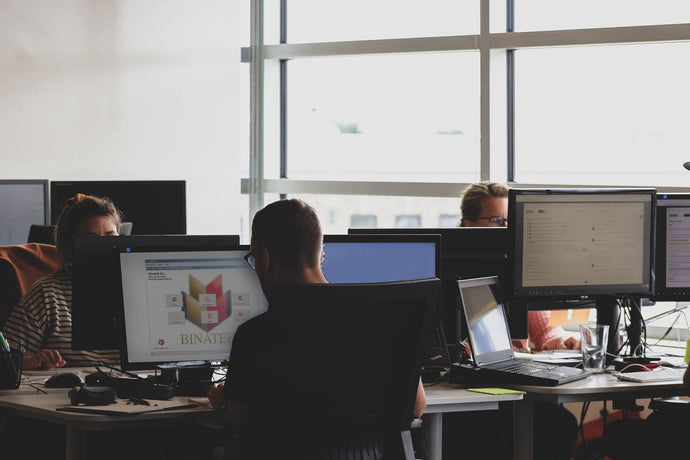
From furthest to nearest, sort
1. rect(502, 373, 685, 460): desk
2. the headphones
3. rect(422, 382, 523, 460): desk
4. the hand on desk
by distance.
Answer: the hand on desk
rect(502, 373, 685, 460): desk
rect(422, 382, 523, 460): desk
the headphones

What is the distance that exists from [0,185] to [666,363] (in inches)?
119

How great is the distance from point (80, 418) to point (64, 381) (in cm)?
35

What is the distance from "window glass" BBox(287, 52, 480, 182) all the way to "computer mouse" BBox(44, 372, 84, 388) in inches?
115

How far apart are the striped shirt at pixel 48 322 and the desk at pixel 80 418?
468 mm

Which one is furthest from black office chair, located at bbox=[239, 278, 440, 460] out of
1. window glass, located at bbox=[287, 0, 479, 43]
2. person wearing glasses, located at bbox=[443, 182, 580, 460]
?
window glass, located at bbox=[287, 0, 479, 43]

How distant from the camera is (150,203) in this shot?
180 inches

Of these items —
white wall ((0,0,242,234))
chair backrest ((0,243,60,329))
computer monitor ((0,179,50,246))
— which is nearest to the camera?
chair backrest ((0,243,60,329))

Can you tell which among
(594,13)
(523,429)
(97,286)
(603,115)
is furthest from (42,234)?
(594,13)

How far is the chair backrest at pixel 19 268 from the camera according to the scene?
3.29 metres

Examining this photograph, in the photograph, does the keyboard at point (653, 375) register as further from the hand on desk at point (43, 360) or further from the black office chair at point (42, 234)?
the black office chair at point (42, 234)

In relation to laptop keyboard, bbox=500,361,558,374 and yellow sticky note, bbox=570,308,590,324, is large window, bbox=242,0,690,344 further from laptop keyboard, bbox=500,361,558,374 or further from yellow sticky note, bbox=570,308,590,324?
laptop keyboard, bbox=500,361,558,374

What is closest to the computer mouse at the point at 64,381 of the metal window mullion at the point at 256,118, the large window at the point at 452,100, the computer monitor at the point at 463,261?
the computer monitor at the point at 463,261

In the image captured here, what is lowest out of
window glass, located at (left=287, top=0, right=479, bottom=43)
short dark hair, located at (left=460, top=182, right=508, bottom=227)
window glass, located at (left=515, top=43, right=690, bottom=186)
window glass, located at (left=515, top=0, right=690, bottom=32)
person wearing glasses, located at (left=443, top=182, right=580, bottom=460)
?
person wearing glasses, located at (left=443, top=182, right=580, bottom=460)

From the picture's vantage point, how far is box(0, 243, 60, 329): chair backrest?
3.29 meters
